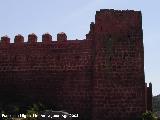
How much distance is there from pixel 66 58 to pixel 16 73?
2.78m

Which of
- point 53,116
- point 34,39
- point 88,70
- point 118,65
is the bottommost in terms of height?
point 53,116

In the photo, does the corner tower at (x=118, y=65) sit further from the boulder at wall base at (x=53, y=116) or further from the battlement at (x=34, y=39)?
the boulder at wall base at (x=53, y=116)

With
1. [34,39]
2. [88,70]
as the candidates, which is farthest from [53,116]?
[34,39]

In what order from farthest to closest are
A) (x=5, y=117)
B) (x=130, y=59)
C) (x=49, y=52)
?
(x=49, y=52) → (x=130, y=59) → (x=5, y=117)

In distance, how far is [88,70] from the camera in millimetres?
23609

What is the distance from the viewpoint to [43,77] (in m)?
24.4

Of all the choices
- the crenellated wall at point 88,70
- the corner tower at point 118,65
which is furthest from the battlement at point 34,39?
the corner tower at point 118,65

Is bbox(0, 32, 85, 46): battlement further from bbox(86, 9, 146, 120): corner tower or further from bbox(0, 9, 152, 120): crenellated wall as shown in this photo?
bbox(86, 9, 146, 120): corner tower

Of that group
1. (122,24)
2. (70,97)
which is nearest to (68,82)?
(70,97)

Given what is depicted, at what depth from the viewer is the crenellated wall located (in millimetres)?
A: 22625

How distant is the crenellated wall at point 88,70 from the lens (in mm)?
22625

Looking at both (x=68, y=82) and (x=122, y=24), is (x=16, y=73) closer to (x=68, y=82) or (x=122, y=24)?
(x=68, y=82)

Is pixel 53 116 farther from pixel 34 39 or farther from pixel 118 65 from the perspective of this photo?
pixel 34 39

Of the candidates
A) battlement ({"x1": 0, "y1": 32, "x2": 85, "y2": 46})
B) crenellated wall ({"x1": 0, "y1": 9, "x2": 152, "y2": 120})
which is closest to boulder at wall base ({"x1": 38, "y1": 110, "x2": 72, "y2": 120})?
crenellated wall ({"x1": 0, "y1": 9, "x2": 152, "y2": 120})
